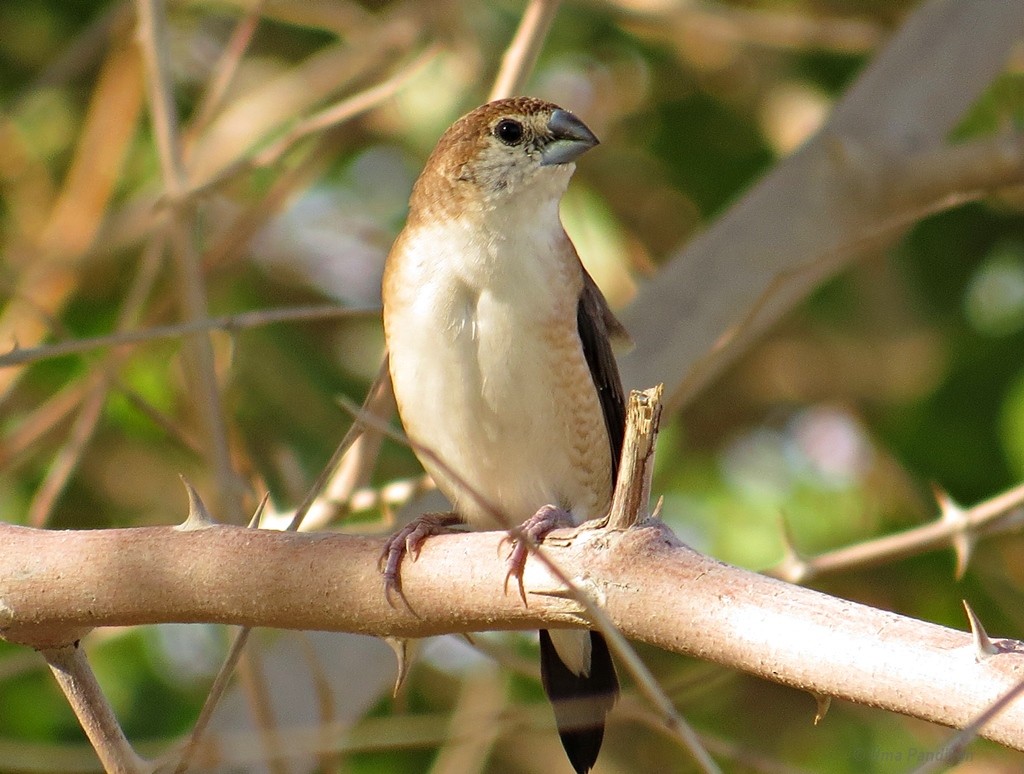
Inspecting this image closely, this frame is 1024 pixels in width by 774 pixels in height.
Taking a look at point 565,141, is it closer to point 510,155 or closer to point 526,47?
point 510,155

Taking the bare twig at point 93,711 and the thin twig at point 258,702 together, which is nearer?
the bare twig at point 93,711

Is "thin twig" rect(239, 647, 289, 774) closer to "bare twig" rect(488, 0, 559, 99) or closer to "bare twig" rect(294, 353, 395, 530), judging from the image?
→ "bare twig" rect(294, 353, 395, 530)

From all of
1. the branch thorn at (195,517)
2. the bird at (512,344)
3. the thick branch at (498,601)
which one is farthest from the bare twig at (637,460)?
the bird at (512,344)

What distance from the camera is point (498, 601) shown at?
2.26 metres

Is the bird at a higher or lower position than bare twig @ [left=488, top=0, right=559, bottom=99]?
lower

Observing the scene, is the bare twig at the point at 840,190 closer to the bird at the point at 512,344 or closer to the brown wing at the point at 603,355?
the brown wing at the point at 603,355

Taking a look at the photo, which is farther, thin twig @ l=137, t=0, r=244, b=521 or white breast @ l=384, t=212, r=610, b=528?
thin twig @ l=137, t=0, r=244, b=521

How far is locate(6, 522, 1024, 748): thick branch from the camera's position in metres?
1.78

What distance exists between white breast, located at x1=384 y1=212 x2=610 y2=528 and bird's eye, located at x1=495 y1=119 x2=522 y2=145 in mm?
250

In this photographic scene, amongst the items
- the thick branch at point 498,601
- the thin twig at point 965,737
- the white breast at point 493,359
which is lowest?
the thin twig at point 965,737

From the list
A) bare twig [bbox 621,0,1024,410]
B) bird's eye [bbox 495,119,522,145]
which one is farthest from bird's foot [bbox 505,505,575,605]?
Answer: bare twig [bbox 621,0,1024,410]

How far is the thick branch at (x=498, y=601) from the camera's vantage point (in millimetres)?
1776

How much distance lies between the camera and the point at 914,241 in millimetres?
5984

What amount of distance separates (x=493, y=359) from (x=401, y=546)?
3.00 feet
